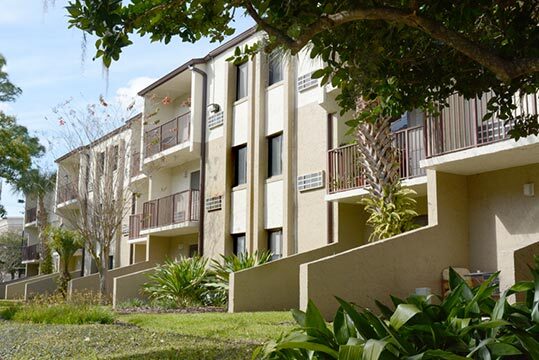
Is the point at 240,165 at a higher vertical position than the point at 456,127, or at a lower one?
higher

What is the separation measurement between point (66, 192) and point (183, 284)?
1438 centimetres

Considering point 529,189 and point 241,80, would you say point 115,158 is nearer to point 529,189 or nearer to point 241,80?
point 241,80

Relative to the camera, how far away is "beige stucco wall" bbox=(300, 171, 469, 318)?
1356cm

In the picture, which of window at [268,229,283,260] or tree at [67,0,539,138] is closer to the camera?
tree at [67,0,539,138]

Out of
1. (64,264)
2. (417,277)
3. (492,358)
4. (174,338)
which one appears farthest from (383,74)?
(64,264)

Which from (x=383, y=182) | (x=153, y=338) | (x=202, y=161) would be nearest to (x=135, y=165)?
(x=202, y=161)

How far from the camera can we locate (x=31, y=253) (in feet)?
164

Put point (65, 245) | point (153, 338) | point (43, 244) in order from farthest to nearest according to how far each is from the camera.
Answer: point (43, 244) → point (65, 245) → point (153, 338)

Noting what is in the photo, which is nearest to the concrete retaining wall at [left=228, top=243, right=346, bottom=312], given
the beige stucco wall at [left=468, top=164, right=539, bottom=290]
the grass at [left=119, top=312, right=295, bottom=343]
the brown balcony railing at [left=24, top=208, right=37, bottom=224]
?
the grass at [left=119, top=312, right=295, bottom=343]

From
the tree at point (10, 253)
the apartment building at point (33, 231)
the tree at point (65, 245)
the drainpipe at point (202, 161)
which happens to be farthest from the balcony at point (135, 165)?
the tree at point (10, 253)

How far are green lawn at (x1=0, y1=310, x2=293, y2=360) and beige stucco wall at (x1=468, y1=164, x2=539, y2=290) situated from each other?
4.65 metres

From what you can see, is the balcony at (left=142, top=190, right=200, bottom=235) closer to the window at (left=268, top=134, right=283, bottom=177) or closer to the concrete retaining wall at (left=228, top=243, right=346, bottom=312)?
the window at (left=268, top=134, right=283, bottom=177)

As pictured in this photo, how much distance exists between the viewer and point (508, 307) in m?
4.13

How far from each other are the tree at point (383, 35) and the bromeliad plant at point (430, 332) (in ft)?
6.95
